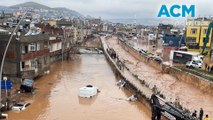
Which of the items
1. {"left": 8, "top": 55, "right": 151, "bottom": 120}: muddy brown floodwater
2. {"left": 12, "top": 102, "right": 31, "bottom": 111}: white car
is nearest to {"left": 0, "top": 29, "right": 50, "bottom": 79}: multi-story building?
{"left": 8, "top": 55, "right": 151, "bottom": 120}: muddy brown floodwater

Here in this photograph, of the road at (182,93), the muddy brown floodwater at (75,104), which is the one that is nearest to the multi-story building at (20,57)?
the muddy brown floodwater at (75,104)

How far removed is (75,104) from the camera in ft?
86.5

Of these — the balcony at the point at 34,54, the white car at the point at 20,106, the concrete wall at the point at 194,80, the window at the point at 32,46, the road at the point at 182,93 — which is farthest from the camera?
the window at the point at 32,46

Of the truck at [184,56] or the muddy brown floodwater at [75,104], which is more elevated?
the truck at [184,56]

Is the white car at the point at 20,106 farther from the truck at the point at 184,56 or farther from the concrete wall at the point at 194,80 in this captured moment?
the truck at the point at 184,56

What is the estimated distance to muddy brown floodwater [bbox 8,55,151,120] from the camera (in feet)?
76.0

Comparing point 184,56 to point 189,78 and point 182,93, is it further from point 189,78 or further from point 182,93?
point 182,93

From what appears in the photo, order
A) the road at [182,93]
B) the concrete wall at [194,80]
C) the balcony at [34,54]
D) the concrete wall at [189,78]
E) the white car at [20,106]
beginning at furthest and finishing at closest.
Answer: the balcony at [34,54] < the concrete wall at [189,78] < the concrete wall at [194,80] < the road at [182,93] < the white car at [20,106]

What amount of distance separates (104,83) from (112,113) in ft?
42.2

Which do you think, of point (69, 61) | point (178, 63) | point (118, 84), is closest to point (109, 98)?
point (118, 84)

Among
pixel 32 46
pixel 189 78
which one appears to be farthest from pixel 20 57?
pixel 189 78

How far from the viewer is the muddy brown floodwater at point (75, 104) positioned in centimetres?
2316

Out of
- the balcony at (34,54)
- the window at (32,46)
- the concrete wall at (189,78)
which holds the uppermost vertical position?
the window at (32,46)

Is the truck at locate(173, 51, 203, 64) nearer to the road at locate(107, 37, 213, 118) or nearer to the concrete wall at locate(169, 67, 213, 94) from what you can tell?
the road at locate(107, 37, 213, 118)
